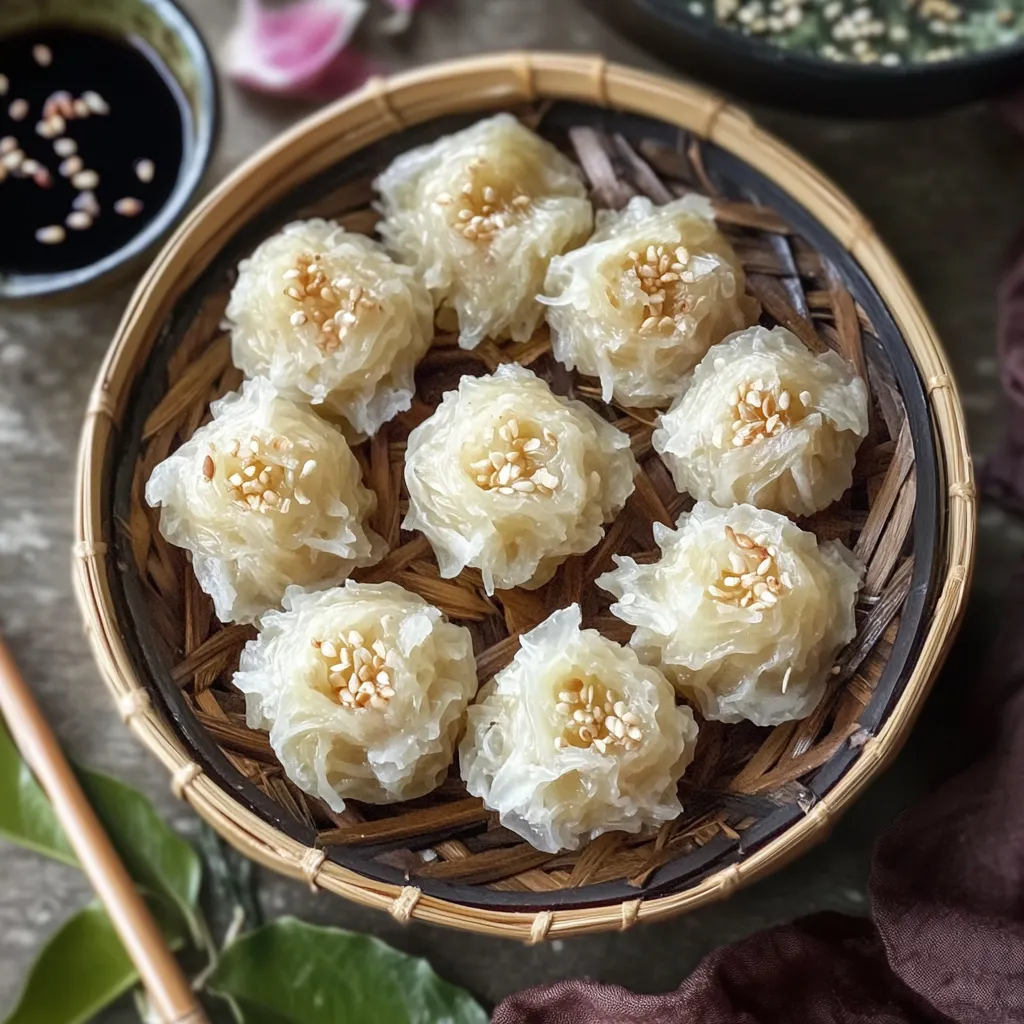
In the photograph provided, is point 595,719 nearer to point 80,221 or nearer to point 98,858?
point 98,858

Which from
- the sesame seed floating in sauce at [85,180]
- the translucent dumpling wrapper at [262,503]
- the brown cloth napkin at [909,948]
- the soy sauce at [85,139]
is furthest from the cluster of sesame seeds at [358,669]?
the sesame seed floating in sauce at [85,180]

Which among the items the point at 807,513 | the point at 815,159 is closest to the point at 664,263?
the point at 807,513

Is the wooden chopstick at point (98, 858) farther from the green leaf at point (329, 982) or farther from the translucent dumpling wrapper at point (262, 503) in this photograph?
the translucent dumpling wrapper at point (262, 503)

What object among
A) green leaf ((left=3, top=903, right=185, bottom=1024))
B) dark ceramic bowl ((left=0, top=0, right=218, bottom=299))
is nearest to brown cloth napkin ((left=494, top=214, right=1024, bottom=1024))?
green leaf ((left=3, top=903, right=185, bottom=1024))

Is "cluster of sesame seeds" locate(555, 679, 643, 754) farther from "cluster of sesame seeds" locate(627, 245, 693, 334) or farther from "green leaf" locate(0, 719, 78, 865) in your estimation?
"green leaf" locate(0, 719, 78, 865)

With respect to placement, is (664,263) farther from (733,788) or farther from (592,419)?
(733,788)
